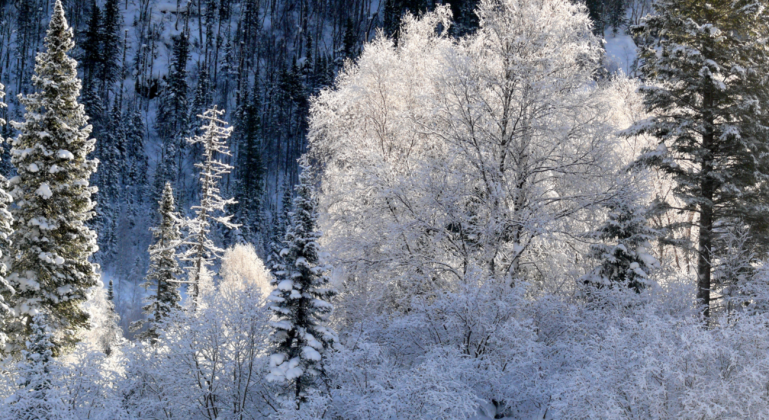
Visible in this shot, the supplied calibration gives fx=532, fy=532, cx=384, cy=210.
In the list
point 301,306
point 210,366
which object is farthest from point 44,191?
point 301,306

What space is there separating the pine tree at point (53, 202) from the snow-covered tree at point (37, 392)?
555cm

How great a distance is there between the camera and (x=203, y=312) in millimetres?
12570

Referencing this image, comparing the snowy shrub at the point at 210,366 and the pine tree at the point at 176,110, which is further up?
the pine tree at the point at 176,110

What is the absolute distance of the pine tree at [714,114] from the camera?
47.2 ft

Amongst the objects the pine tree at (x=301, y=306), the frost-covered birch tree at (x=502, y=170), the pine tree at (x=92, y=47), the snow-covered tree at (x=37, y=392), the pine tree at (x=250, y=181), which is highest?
the pine tree at (x=92, y=47)

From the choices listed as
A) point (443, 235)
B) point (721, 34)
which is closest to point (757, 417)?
point (443, 235)

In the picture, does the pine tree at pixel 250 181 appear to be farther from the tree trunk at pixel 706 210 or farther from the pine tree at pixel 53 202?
the tree trunk at pixel 706 210

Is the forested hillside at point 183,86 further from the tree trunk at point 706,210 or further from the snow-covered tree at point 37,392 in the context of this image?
the tree trunk at point 706,210

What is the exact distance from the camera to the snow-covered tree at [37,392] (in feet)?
33.1

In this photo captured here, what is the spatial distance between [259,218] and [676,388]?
61030 millimetres

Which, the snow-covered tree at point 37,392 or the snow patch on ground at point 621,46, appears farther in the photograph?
the snow patch on ground at point 621,46

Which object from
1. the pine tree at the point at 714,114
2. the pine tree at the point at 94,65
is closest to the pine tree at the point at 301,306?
the pine tree at the point at 714,114

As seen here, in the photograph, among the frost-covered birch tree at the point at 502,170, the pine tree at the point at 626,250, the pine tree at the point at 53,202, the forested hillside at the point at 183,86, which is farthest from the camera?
the forested hillside at the point at 183,86

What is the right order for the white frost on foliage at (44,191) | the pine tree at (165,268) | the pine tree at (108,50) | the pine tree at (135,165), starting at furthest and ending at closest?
the pine tree at (108,50)
the pine tree at (135,165)
the pine tree at (165,268)
the white frost on foliage at (44,191)
